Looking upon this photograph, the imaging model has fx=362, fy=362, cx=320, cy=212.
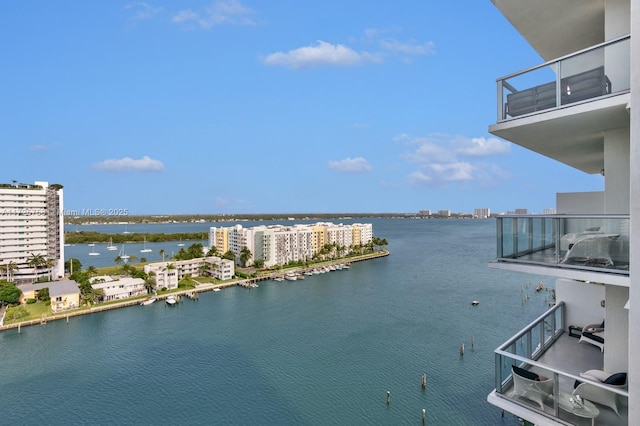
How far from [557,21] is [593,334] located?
4045mm

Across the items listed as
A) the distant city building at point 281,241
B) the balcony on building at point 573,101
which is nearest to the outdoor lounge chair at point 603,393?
the balcony on building at point 573,101

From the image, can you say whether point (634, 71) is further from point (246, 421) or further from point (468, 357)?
point (468, 357)

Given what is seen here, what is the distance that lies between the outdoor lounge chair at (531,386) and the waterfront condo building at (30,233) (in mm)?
51904

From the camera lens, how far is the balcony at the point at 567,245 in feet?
9.73

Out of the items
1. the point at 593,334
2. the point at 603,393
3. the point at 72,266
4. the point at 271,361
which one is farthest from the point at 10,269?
the point at 603,393

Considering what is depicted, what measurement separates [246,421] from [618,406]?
51.8ft

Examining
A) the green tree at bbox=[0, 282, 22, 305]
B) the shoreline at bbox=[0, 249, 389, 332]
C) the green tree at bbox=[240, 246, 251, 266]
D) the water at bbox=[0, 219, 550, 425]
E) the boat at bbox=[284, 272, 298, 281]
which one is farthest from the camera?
the green tree at bbox=[240, 246, 251, 266]

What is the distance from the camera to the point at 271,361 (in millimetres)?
21609

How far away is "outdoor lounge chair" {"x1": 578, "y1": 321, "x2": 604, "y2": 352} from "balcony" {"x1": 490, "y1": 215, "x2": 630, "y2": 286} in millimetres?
1991

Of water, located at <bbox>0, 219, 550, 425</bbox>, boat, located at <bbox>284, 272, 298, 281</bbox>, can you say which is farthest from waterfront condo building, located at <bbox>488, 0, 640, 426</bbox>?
boat, located at <bbox>284, 272, 298, 281</bbox>

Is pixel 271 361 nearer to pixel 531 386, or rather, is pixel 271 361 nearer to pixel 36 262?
pixel 531 386

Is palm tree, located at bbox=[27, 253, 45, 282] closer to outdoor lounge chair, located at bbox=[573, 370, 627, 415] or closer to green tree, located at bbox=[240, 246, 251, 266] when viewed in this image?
green tree, located at bbox=[240, 246, 251, 266]

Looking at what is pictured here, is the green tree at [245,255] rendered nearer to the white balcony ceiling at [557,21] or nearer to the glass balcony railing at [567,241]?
the white balcony ceiling at [557,21]

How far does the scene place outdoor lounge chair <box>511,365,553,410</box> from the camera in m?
3.24
